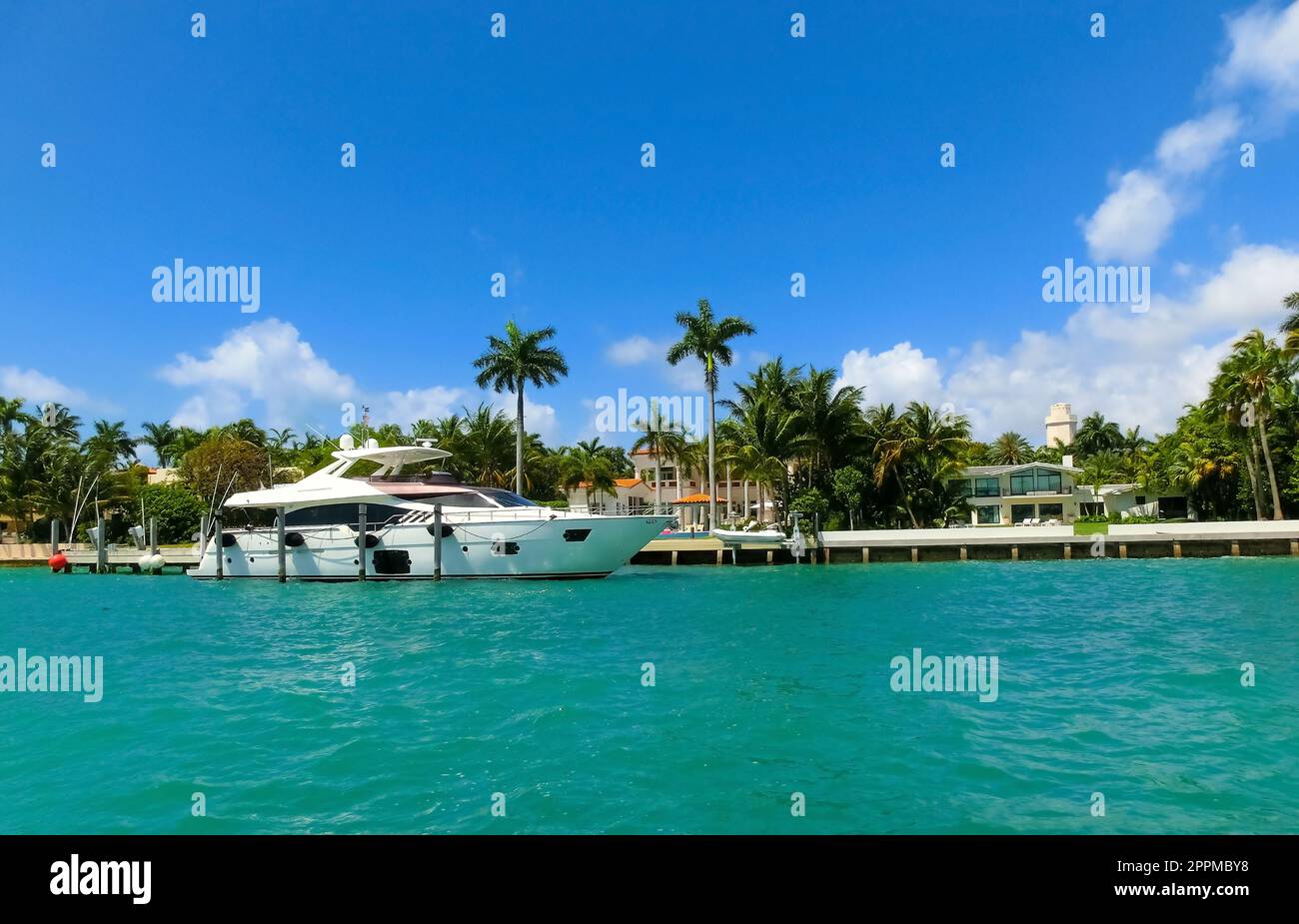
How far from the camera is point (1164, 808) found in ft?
24.2

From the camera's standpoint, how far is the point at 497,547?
30.8 metres

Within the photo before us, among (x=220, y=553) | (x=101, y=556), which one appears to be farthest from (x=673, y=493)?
(x=220, y=553)

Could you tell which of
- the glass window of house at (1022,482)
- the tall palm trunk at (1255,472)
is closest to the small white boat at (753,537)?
the tall palm trunk at (1255,472)

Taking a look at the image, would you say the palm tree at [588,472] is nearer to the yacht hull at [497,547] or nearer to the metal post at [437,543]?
the yacht hull at [497,547]

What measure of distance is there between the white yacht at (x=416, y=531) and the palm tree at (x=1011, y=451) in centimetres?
7393

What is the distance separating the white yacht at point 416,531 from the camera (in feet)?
101

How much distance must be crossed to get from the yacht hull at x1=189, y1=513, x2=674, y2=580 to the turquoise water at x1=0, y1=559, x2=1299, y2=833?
9.27 metres

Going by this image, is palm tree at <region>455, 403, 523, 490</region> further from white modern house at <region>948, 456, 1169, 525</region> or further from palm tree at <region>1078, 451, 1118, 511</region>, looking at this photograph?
palm tree at <region>1078, 451, 1118, 511</region>

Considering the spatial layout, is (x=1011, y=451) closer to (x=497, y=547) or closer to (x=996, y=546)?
(x=996, y=546)

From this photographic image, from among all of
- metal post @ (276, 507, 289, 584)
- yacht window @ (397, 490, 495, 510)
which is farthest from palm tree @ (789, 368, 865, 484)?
metal post @ (276, 507, 289, 584)

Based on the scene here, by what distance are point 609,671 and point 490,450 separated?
164 feet

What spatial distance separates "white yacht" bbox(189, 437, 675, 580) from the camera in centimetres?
3072

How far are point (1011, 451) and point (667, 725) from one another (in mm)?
93182
